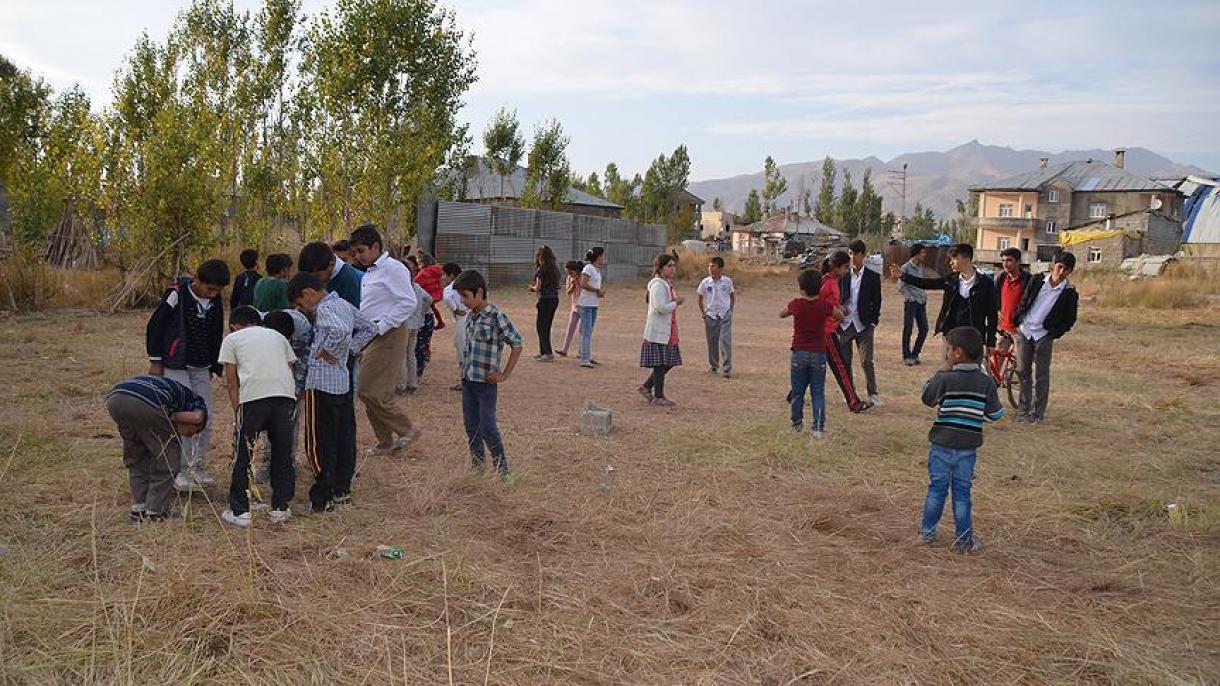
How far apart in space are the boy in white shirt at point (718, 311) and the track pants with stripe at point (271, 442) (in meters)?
6.88

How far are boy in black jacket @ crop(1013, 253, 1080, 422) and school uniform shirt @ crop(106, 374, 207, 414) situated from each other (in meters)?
7.44

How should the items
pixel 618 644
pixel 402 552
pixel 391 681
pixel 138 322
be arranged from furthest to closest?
pixel 138 322
pixel 402 552
pixel 618 644
pixel 391 681

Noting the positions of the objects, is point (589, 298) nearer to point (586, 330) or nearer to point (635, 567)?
point (586, 330)

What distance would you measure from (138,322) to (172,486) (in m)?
11.3

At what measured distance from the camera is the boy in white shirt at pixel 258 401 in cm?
480

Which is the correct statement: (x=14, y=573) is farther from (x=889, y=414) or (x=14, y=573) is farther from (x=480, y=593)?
(x=889, y=414)

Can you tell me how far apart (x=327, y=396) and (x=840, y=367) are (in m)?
5.32

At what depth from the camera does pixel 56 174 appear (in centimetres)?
1733

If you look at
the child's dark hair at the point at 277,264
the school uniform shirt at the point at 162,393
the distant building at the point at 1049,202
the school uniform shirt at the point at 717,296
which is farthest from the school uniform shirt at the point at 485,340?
the distant building at the point at 1049,202

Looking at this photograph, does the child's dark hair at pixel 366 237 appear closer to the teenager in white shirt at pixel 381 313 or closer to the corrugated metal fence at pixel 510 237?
the teenager in white shirt at pixel 381 313

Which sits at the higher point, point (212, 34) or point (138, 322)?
point (212, 34)

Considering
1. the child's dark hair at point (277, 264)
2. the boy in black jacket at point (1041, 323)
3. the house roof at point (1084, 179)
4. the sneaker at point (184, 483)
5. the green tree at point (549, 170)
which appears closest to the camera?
the sneaker at point (184, 483)

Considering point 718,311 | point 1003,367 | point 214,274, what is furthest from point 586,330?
point 214,274

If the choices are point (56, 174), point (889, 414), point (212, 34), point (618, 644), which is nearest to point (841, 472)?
point (889, 414)
